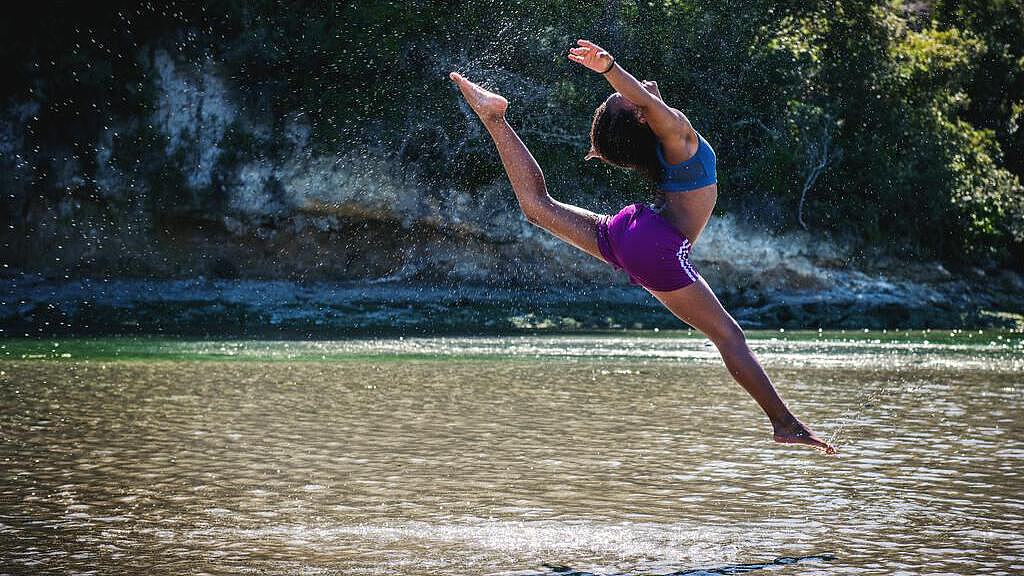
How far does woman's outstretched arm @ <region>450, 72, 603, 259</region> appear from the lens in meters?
6.57

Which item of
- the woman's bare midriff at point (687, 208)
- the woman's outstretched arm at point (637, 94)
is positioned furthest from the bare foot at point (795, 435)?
the woman's outstretched arm at point (637, 94)

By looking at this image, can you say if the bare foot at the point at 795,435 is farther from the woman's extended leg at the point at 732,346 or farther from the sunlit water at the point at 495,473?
the sunlit water at the point at 495,473

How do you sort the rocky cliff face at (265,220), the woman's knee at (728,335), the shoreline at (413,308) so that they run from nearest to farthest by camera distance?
the woman's knee at (728,335), the shoreline at (413,308), the rocky cliff face at (265,220)

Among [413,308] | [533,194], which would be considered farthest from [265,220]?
[533,194]

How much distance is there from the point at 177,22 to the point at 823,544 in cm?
2880

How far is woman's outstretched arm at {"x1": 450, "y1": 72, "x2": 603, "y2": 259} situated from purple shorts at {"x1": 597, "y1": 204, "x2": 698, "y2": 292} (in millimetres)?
177

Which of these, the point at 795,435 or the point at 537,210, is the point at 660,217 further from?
the point at 795,435

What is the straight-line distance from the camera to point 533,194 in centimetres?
668

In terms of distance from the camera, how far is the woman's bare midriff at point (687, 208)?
253 inches

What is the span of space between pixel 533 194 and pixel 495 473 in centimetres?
262

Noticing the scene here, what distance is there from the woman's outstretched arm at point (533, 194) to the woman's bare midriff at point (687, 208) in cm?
39

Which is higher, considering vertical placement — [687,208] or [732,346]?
[687,208]

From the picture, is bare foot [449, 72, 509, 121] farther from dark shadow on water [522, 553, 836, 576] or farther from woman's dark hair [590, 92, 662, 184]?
dark shadow on water [522, 553, 836, 576]

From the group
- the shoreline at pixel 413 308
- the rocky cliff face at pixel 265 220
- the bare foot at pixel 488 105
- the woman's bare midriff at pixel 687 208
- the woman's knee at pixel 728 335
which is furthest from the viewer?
the rocky cliff face at pixel 265 220
